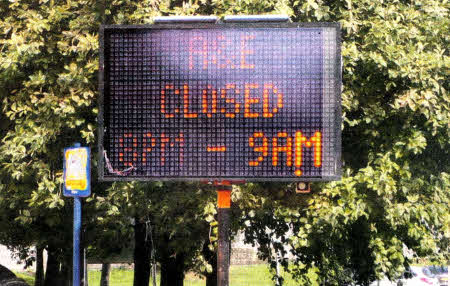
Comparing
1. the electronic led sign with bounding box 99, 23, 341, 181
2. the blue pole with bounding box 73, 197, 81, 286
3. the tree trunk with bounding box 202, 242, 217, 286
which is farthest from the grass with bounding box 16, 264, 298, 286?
the electronic led sign with bounding box 99, 23, 341, 181

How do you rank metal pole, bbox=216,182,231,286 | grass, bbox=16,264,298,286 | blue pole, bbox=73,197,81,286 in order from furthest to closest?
grass, bbox=16,264,298,286 → blue pole, bbox=73,197,81,286 → metal pole, bbox=216,182,231,286

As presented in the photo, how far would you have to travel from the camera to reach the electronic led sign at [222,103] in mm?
8648

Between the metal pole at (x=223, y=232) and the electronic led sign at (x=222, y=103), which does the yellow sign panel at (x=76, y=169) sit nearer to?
the electronic led sign at (x=222, y=103)

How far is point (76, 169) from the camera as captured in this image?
33.4 ft

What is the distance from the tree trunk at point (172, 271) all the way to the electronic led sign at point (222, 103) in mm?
10611

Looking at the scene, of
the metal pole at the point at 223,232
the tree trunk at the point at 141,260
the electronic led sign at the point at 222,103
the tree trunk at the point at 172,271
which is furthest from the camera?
the tree trunk at the point at 141,260

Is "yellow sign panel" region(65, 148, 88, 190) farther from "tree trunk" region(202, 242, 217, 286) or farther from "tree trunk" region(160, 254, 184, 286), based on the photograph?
"tree trunk" region(160, 254, 184, 286)

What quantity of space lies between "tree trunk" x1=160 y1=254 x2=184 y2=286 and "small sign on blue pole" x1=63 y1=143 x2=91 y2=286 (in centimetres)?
907

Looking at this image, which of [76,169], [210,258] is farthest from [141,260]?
[76,169]

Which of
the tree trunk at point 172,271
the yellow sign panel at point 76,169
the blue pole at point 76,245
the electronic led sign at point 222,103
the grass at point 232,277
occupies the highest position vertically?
the electronic led sign at point 222,103

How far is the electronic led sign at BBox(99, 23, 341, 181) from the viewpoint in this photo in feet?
28.4

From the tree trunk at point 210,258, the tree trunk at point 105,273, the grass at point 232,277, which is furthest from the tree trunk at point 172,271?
the grass at point 232,277

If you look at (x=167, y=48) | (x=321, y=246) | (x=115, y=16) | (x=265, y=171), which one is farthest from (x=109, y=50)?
(x=321, y=246)

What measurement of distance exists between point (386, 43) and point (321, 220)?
265 cm
